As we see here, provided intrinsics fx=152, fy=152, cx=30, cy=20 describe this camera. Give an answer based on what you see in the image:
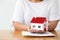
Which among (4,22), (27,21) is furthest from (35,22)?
(4,22)

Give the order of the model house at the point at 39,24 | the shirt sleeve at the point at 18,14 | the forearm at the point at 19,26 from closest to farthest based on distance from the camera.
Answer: the model house at the point at 39,24 < the forearm at the point at 19,26 < the shirt sleeve at the point at 18,14

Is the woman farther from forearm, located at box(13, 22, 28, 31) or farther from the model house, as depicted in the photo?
the model house

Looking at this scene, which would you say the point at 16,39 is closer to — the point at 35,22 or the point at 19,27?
A: the point at 35,22

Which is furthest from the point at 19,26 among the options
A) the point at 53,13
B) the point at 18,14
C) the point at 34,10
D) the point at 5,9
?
the point at 5,9

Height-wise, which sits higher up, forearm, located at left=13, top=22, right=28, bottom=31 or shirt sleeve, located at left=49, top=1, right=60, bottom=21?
shirt sleeve, located at left=49, top=1, right=60, bottom=21

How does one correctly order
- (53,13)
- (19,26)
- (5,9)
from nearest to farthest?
(19,26) < (53,13) < (5,9)

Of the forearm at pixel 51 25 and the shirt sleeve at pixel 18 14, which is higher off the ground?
the shirt sleeve at pixel 18 14

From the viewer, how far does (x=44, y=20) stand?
1226 mm

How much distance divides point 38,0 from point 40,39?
825 millimetres

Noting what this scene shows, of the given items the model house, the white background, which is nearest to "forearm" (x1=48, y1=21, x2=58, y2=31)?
the model house

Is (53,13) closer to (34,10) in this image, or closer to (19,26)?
(34,10)

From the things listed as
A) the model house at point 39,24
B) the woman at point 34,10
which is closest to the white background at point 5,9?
the woman at point 34,10

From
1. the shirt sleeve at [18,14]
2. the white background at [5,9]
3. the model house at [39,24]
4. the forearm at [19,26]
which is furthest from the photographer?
the white background at [5,9]

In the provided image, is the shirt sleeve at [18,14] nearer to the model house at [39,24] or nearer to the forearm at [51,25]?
the forearm at [51,25]
